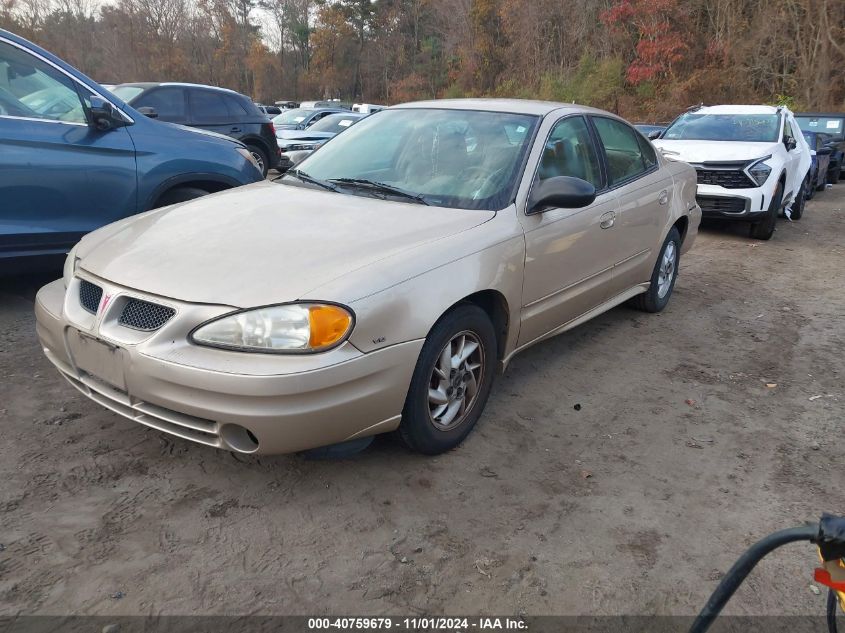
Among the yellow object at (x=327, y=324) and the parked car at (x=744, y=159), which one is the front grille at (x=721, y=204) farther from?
the yellow object at (x=327, y=324)

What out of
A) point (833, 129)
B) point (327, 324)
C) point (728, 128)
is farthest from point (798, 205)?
point (327, 324)

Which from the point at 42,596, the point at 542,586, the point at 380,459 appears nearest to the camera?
the point at 42,596

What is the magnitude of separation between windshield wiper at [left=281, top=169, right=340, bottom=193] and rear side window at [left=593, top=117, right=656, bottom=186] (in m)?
1.82

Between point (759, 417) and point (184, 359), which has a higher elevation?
point (184, 359)

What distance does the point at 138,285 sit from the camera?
275 cm

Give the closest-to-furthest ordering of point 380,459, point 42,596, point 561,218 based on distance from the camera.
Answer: point 42,596
point 380,459
point 561,218

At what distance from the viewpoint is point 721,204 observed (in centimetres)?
863

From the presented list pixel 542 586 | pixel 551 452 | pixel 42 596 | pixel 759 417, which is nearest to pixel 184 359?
pixel 42 596

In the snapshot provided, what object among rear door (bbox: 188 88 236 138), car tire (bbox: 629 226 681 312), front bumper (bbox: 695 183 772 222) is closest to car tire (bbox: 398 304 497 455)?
car tire (bbox: 629 226 681 312)

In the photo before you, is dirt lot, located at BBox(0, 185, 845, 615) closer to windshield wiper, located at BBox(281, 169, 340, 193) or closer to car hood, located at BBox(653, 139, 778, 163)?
windshield wiper, located at BBox(281, 169, 340, 193)

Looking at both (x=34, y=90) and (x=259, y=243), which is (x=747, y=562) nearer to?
(x=259, y=243)

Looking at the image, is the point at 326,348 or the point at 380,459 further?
the point at 380,459

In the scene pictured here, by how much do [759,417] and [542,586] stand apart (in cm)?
206

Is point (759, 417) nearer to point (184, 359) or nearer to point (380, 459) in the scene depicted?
point (380, 459)
